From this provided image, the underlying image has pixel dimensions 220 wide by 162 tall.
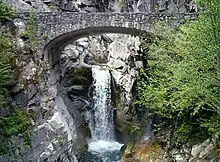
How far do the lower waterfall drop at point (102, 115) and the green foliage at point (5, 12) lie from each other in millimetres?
8372

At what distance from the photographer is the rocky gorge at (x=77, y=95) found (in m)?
16.0

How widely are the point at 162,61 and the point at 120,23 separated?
4.14 meters

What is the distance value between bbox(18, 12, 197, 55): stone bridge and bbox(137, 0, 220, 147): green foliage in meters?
0.91

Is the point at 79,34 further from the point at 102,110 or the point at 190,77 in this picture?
the point at 190,77

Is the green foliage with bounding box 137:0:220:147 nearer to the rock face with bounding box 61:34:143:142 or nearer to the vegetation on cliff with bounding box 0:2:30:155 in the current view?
the vegetation on cliff with bounding box 0:2:30:155

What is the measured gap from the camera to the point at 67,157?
18.5m

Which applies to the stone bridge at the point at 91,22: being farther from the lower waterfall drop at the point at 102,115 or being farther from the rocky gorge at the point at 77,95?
the lower waterfall drop at the point at 102,115

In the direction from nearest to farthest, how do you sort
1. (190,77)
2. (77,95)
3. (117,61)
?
(190,77), (77,95), (117,61)

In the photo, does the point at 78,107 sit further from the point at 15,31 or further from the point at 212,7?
the point at 212,7

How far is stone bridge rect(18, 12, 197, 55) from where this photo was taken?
17.4 meters

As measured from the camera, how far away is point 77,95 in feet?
76.6

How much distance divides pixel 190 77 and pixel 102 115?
12743mm

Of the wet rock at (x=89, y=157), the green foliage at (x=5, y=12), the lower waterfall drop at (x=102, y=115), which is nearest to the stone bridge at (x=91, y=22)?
the green foliage at (x=5, y=12)

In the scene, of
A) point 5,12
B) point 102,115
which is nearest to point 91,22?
point 5,12
